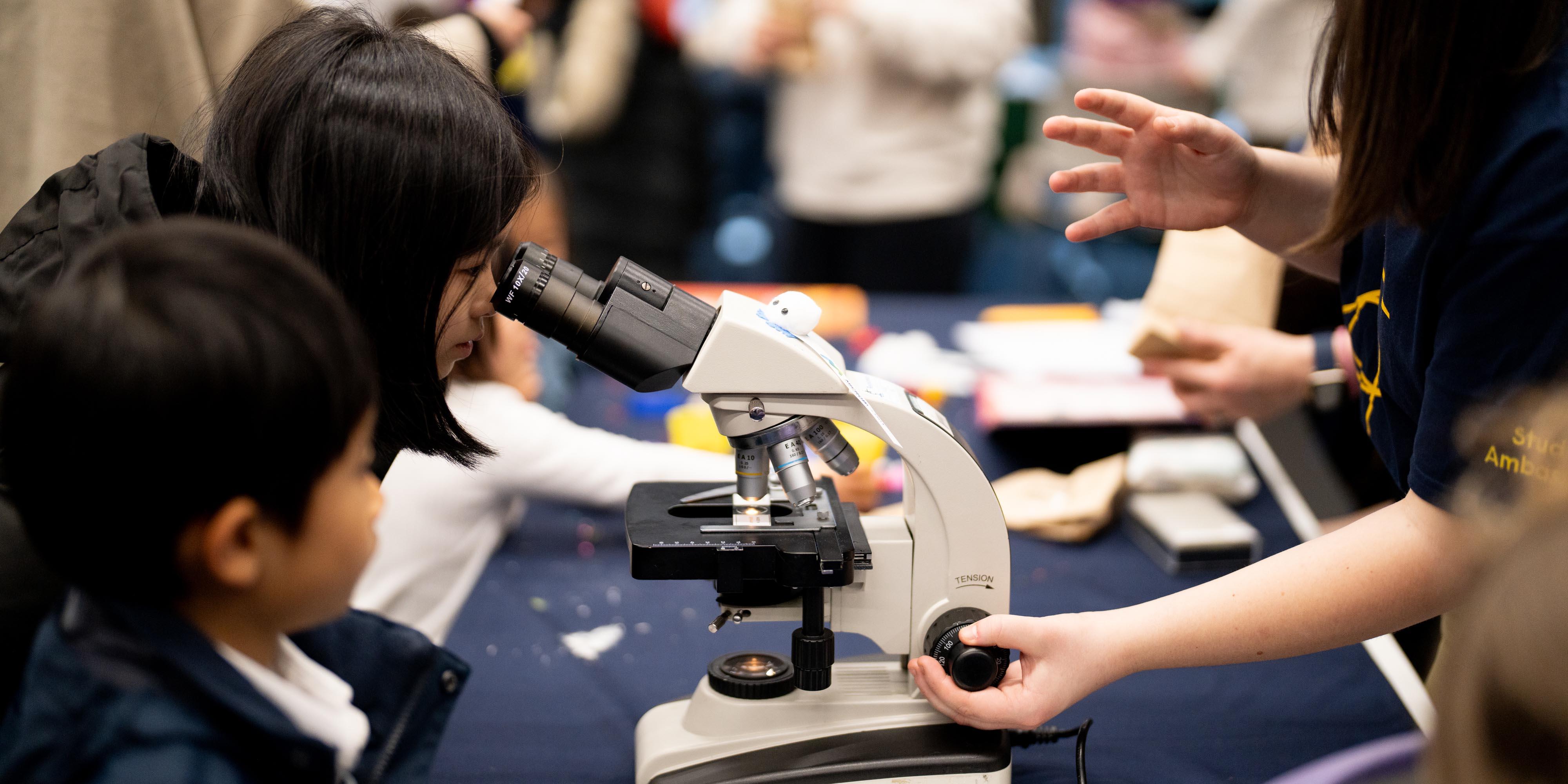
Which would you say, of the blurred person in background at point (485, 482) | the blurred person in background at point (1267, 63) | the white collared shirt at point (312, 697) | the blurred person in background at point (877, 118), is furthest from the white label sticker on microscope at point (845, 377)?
the blurred person in background at point (1267, 63)

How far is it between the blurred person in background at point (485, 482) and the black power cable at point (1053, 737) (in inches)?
21.5

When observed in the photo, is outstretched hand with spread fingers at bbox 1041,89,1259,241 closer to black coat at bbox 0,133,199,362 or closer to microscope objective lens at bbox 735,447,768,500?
microscope objective lens at bbox 735,447,768,500

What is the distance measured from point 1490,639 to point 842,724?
1.92ft

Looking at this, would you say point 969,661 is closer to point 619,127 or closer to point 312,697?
point 312,697

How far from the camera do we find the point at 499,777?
3.39 feet

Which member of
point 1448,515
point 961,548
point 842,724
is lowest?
point 842,724

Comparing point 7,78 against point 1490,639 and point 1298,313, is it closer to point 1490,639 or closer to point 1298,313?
point 1490,639

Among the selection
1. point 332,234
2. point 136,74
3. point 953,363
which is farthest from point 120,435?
point 953,363

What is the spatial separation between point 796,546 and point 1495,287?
1.84 feet

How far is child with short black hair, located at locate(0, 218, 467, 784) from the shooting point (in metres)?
0.61

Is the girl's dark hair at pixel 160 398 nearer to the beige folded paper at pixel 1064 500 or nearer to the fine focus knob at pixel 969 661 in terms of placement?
the fine focus knob at pixel 969 661

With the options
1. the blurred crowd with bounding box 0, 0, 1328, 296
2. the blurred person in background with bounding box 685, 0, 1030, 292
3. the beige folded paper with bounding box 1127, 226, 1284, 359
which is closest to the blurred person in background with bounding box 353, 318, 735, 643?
the blurred crowd with bounding box 0, 0, 1328, 296

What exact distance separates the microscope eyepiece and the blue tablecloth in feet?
1.37

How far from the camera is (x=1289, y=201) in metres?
1.15
